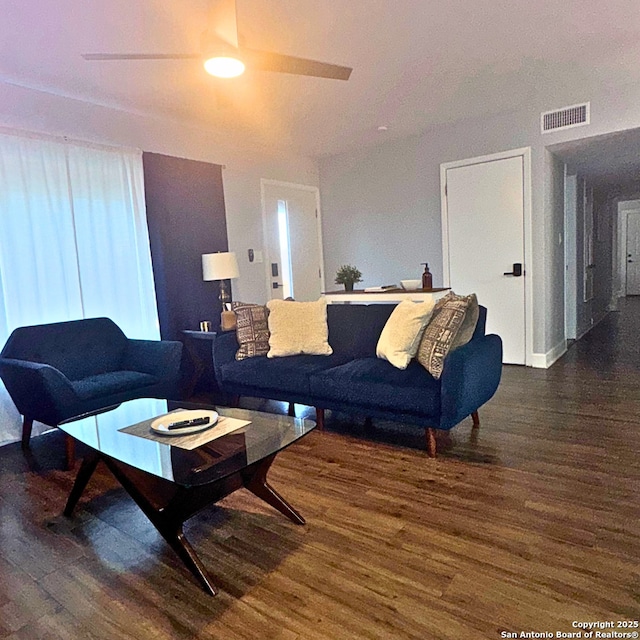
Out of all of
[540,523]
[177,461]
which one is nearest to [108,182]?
[177,461]

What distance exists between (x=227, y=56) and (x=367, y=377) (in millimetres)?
1904

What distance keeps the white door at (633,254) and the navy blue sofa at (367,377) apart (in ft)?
33.0

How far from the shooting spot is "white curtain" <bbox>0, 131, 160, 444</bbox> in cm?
336

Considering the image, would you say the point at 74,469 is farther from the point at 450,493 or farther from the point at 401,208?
the point at 401,208

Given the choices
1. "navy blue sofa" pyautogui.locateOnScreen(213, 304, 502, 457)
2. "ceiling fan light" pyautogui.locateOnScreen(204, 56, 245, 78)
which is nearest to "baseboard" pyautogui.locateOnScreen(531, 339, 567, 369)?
"navy blue sofa" pyautogui.locateOnScreen(213, 304, 502, 457)

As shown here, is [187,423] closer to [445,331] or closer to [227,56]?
[445,331]

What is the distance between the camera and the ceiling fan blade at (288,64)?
2369mm

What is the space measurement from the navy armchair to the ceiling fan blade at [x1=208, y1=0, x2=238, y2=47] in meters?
2.06

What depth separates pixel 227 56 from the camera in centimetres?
233

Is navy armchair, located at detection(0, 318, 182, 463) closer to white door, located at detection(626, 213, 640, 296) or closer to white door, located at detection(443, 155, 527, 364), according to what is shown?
white door, located at detection(443, 155, 527, 364)

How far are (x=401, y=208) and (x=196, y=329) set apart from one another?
272 cm

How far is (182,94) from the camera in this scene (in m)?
3.72

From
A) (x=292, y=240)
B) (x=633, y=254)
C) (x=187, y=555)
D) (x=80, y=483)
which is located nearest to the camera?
(x=187, y=555)

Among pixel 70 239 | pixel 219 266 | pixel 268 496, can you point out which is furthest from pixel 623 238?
pixel 268 496
